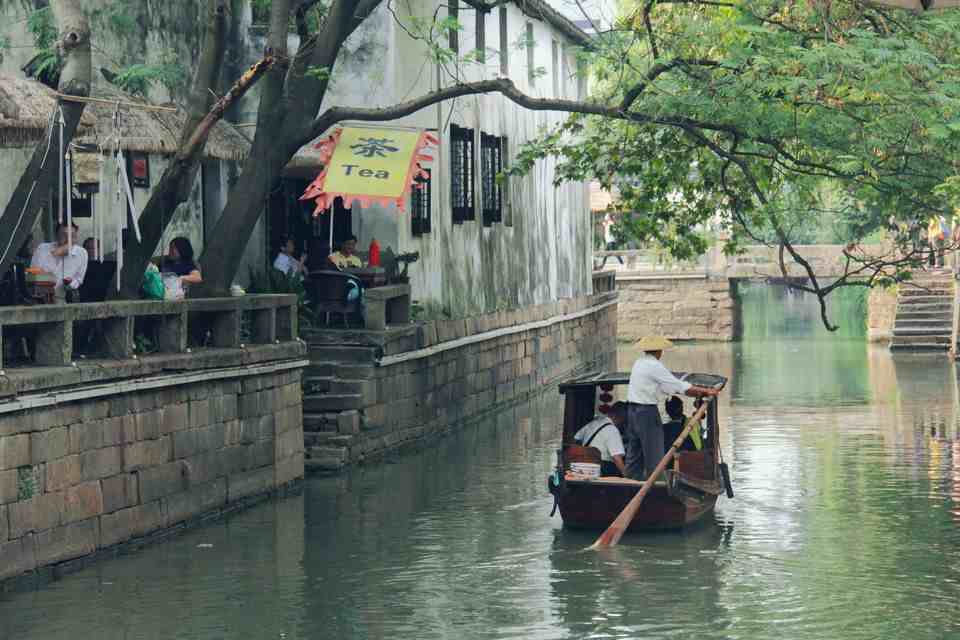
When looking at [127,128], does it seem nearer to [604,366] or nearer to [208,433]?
[208,433]

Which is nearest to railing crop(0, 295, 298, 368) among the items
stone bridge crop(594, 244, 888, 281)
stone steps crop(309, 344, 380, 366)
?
stone steps crop(309, 344, 380, 366)

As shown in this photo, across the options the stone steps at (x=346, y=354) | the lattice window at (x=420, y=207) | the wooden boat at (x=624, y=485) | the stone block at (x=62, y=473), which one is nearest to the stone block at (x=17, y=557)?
the stone block at (x=62, y=473)

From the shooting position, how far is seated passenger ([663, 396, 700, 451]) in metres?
17.0

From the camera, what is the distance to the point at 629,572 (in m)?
14.7

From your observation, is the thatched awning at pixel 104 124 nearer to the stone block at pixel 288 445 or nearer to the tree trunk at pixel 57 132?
the tree trunk at pixel 57 132

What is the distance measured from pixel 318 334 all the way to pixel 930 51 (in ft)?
27.8

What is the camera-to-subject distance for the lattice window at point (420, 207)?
25859mm

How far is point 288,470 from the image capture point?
19.8 meters

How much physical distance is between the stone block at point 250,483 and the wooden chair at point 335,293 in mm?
3872

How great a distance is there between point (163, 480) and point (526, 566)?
11.6 feet

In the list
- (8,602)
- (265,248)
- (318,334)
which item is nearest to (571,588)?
(8,602)

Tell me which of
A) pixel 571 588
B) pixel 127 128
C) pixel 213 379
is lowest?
pixel 571 588

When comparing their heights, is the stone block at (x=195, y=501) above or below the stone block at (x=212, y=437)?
below

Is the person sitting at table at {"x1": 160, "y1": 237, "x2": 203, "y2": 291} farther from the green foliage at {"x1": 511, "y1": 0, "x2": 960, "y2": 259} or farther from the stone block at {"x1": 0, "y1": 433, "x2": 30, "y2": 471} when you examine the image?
the stone block at {"x1": 0, "y1": 433, "x2": 30, "y2": 471}
